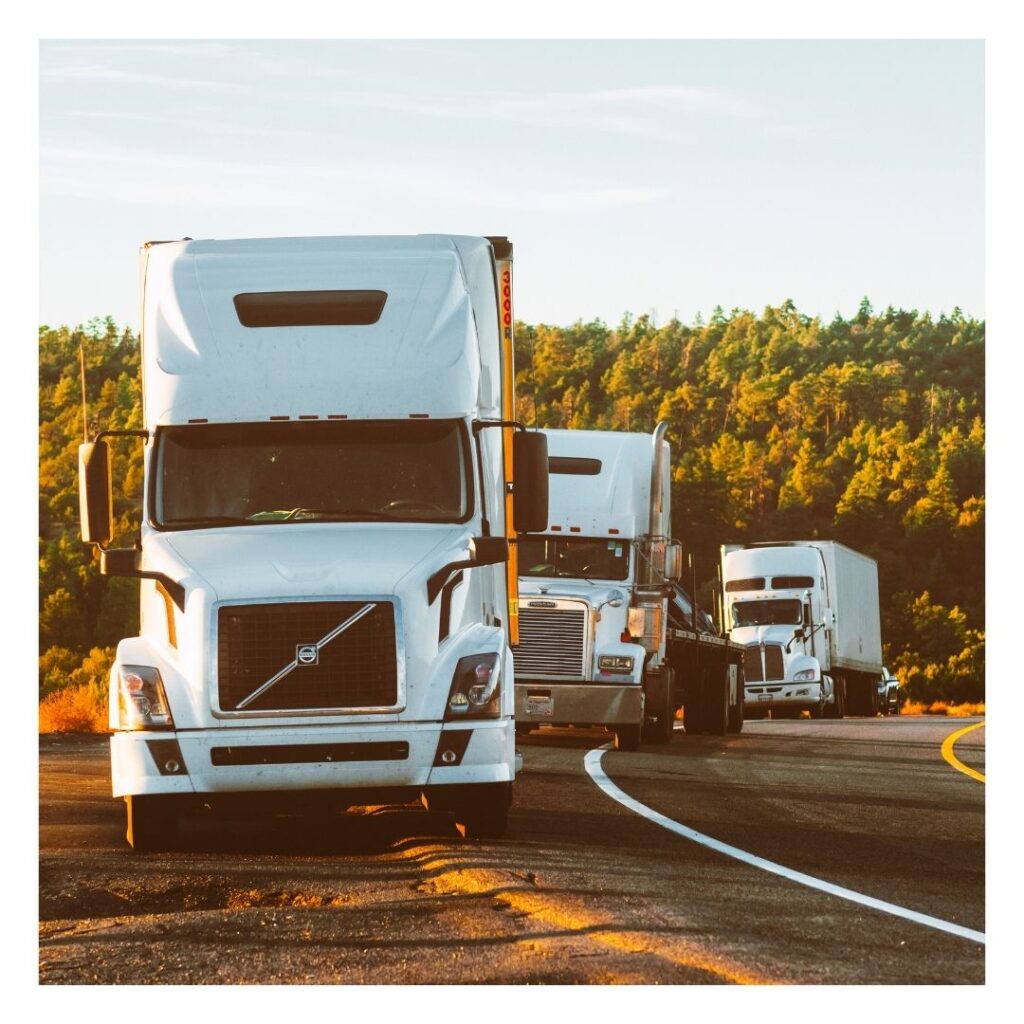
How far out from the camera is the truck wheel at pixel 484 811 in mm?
11562

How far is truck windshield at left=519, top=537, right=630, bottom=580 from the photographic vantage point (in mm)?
23531

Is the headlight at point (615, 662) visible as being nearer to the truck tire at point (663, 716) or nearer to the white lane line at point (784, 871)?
the truck tire at point (663, 716)

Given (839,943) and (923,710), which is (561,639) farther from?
(923,710)

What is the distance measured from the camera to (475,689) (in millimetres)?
11164

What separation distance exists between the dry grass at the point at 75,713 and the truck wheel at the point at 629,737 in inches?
309

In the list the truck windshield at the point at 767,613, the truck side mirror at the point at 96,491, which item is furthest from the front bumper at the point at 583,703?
the truck windshield at the point at 767,613

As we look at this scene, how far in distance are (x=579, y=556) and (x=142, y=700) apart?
13.0 m

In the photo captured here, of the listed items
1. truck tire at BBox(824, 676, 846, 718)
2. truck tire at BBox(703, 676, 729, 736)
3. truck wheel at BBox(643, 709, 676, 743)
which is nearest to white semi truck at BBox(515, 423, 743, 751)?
truck wheel at BBox(643, 709, 676, 743)

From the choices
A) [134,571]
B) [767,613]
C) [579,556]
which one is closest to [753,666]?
[767,613]

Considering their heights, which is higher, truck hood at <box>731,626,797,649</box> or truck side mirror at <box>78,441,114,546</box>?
truck side mirror at <box>78,441,114,546</box>

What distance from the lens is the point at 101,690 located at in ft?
96.6

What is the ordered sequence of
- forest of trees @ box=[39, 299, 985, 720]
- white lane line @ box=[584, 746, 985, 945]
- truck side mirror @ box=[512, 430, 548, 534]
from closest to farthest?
white lane line @ box=[584, 746, 985, 945] → truck side mirror @ box=[512, 430, 548, 534] → forest of trees @ box=[39, 299, 985, 720]

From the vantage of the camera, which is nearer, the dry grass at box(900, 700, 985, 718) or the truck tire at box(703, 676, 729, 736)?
the truck tire at box(703, 676, 729, 736)

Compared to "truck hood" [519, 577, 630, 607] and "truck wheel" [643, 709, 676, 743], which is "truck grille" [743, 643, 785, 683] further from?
"truck hood" [519, 577, 630, 607]
